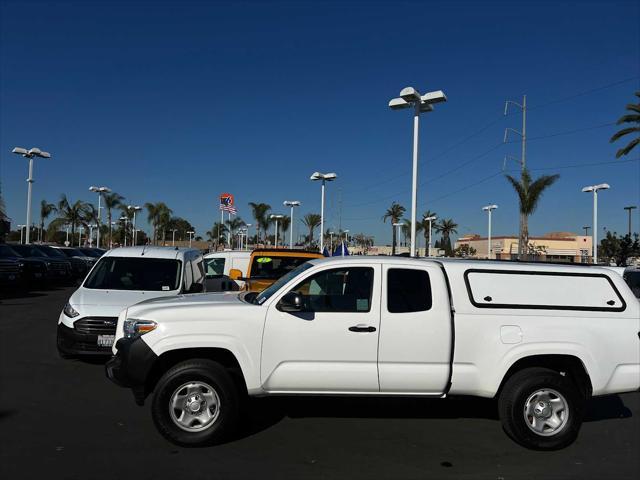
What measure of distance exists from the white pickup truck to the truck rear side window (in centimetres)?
1

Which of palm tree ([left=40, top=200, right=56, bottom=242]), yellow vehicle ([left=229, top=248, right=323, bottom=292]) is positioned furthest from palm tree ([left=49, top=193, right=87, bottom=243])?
yellow vehicle ([left=229, top=248, right=323, bottom=292])

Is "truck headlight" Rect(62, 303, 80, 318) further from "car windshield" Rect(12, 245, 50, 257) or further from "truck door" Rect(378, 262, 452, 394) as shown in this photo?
"car windshield" Rect(12, 245, 50, 257)

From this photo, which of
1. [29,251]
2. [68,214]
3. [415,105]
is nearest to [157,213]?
[68,214]

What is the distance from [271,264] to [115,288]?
3.12 m

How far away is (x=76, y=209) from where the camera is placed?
6141 centimetres

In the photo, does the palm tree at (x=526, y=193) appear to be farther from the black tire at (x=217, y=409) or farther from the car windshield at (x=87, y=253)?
the black tire at (x=217, y=409)

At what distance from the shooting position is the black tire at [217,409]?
16.5 ft

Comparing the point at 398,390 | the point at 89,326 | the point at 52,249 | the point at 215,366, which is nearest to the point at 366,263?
the point at 398,390

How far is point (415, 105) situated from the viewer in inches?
664

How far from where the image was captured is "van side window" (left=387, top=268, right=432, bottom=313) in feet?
17.7

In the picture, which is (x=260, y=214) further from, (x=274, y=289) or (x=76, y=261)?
(x=274, y=289)

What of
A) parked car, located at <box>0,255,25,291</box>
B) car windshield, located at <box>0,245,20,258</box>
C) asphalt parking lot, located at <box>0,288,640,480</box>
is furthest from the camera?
car windshield, located at <box>0,245,20,258</box>

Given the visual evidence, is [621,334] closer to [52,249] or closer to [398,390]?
[398,390]

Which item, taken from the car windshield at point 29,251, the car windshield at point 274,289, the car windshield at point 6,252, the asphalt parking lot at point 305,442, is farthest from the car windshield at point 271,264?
the car windshield at point 29,251
